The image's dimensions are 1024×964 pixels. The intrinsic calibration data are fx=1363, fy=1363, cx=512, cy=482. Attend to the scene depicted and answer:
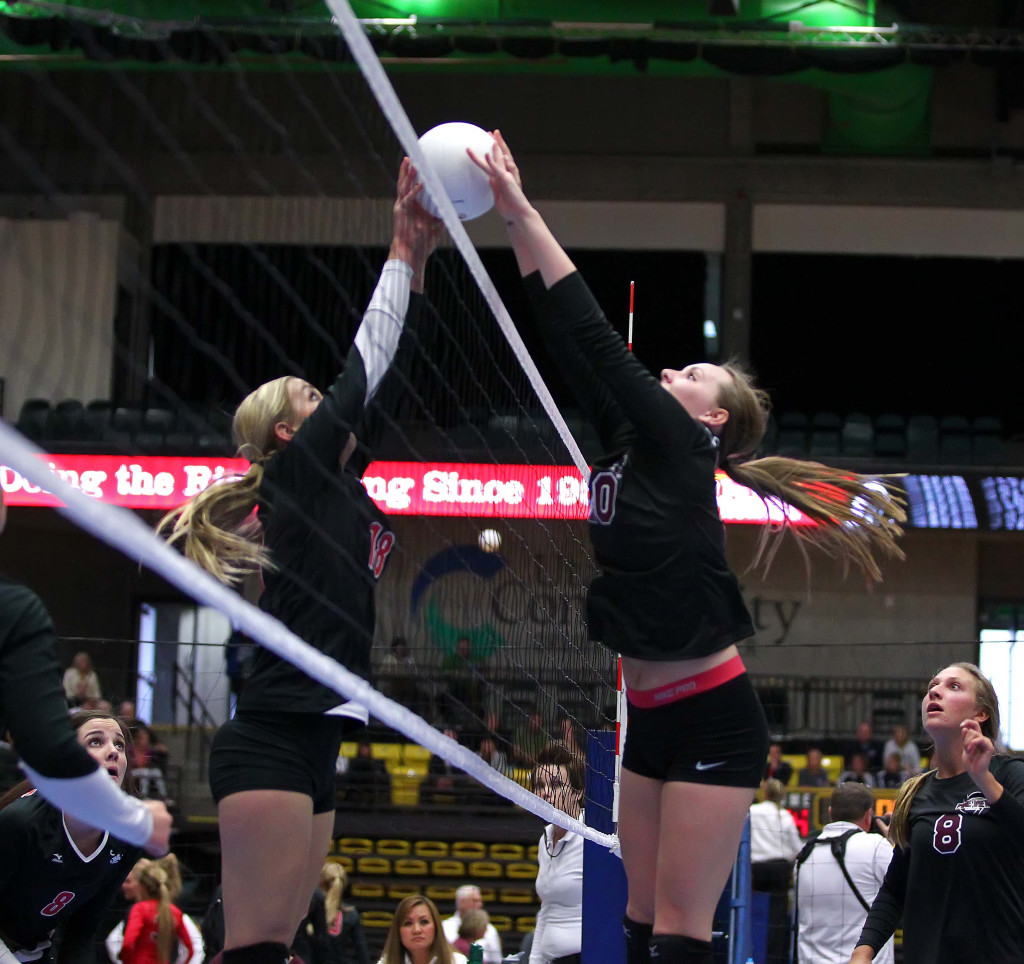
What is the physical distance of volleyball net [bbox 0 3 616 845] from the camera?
3709 mm

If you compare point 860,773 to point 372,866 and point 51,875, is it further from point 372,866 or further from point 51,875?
point 51,875

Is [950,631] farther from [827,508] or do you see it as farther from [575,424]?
[827,508]

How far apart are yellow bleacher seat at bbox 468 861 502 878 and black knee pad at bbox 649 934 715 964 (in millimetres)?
9599

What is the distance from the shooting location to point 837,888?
240 inches

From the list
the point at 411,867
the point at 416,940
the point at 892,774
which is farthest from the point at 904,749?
the point at 416,940

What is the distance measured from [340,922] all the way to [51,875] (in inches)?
150

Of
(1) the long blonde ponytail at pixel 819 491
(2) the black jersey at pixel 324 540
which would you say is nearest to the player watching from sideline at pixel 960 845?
(1) the long blonde ponytail at pixel 819 491

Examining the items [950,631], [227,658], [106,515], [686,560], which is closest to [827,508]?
[686,560]

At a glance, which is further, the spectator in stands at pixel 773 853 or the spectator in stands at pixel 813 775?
the spectator in stands at pixel 813 775

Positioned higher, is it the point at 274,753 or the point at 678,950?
the point at 274,753

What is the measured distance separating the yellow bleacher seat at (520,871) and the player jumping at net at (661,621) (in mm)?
9465

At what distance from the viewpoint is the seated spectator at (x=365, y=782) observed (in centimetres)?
1258

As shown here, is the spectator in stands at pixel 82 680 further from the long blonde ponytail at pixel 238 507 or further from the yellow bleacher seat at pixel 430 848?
the long blonde ponytail at pixel 238 507

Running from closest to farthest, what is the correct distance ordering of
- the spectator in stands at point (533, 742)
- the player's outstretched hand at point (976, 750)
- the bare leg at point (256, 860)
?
the bare leg at point (256, 860) → the player's outstretched hand at point (976, 750) → the spectator in stands at point (533, 742)
